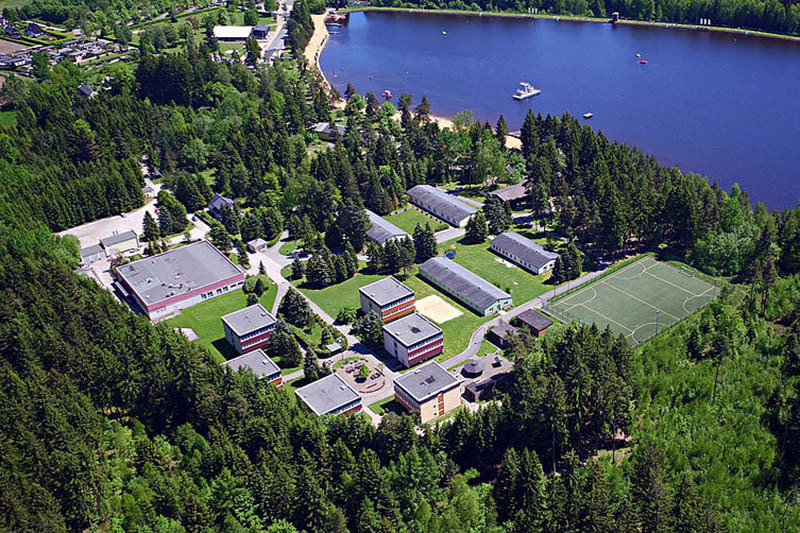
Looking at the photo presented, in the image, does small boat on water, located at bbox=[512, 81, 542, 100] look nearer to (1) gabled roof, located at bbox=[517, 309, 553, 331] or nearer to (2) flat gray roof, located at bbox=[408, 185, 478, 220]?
(2) flat gray roof, located at bbox=[408, 185, 478, 220]

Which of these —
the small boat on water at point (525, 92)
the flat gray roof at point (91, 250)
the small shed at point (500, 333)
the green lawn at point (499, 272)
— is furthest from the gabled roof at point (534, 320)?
the small boat on water at point (525, 92)

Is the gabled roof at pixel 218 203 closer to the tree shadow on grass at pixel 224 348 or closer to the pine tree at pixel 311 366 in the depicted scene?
the tree shadow on grass at pixel 224 348

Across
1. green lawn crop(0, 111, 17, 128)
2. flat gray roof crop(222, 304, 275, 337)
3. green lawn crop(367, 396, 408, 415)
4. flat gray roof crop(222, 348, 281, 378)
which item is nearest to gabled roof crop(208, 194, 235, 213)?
flat gray roof crop(222, 304, 275, 337)

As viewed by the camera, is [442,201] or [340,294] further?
[442,201]

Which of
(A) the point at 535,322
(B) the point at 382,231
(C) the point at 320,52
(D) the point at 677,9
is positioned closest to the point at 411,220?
(B) the point at 382,231

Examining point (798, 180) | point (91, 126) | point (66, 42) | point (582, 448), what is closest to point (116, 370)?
point (582, 448)

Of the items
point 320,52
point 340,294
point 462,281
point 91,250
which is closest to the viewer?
point 462,281

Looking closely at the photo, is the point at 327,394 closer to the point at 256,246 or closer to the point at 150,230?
the point at 256,246
